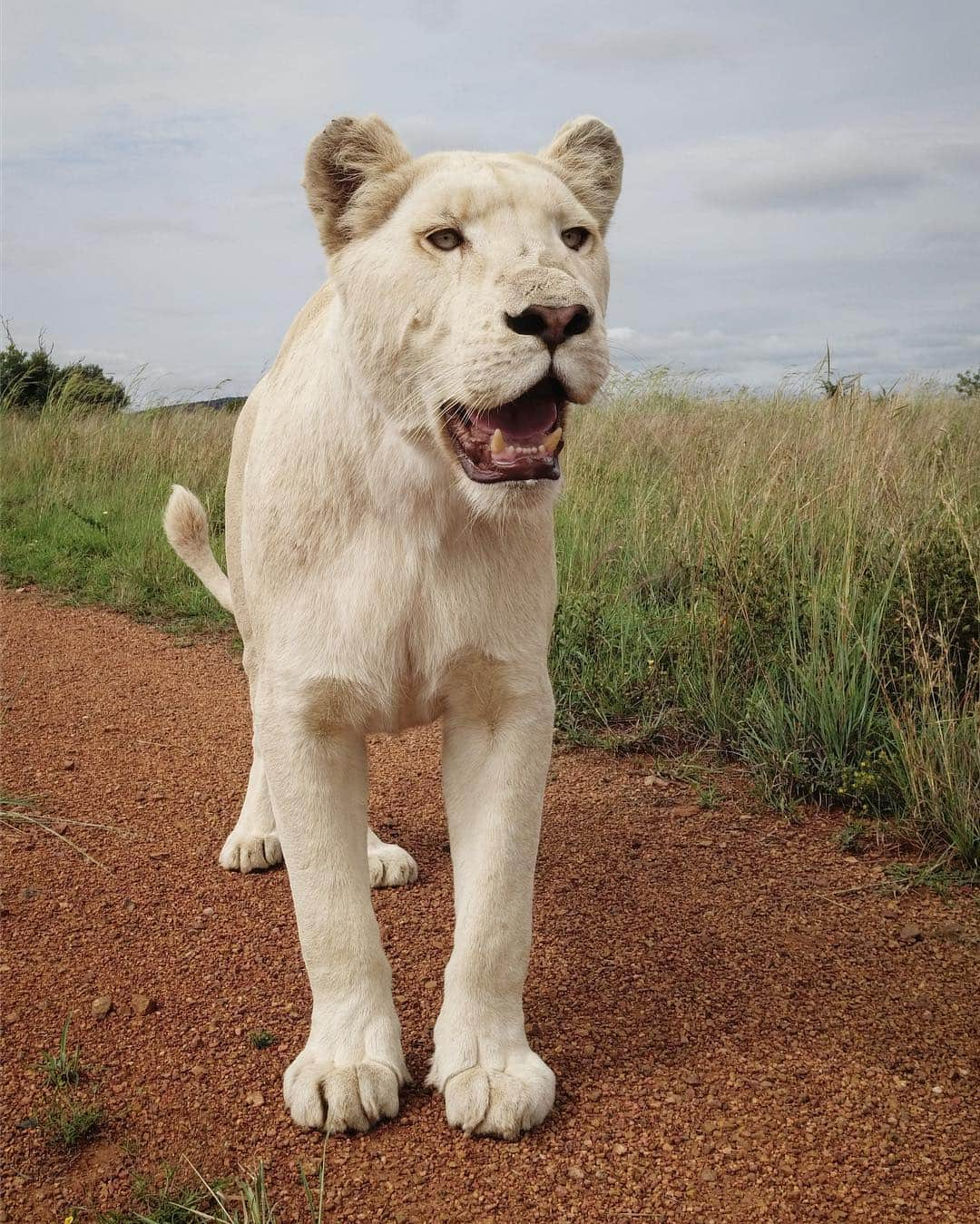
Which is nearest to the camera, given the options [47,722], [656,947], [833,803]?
[656,947]

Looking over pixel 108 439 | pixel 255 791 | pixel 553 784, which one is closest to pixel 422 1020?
pixel 255 791

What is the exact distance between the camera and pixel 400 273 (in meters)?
2.30

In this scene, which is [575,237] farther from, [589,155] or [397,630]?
[397,630]

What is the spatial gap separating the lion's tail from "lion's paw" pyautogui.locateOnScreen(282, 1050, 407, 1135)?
2.49 meters

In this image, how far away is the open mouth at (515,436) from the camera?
7.31ft

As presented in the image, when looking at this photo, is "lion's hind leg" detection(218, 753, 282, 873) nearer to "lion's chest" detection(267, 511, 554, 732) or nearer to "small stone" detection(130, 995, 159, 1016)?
"small stone" detection(130, 995, 159, 1016)

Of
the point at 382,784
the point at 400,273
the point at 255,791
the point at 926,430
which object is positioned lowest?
the point at 382,784

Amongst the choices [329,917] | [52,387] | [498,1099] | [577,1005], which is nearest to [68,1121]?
[329,917]

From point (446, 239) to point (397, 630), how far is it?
0.83 metres

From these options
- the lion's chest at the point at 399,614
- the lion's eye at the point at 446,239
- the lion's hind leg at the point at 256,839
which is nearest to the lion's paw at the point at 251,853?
the lion's hind leg at the point at 256,839

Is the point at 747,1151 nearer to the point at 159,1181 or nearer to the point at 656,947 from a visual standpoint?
the point at 656,947

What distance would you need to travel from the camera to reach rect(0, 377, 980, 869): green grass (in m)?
4.10

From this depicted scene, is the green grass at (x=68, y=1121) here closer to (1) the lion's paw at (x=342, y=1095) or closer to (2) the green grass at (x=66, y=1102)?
(2) the green grass at (x=66, y=1102)

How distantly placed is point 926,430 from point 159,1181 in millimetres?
6894
